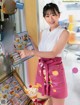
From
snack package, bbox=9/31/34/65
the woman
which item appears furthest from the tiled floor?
snack package, bbox=9/31/34/65

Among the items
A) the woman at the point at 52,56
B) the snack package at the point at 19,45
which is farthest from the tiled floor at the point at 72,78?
the snack package at the point at 19,45

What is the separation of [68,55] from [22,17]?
0.61 metres

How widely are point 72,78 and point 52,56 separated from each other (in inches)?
20.3

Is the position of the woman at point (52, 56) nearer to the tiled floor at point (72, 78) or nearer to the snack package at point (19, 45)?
the snack package at point (19, 45)

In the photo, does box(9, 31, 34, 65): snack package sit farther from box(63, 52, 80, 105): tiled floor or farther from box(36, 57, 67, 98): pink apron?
box(63, 52, 80, 105): tiled floor

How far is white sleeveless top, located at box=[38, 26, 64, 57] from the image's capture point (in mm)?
1721

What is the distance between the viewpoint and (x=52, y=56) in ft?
5.53

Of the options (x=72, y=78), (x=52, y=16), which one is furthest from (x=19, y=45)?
(x=72, y=78)

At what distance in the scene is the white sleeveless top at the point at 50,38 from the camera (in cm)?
172

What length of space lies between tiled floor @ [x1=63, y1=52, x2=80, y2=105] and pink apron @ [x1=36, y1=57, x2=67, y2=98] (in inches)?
10.8

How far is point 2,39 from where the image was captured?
5.64ft

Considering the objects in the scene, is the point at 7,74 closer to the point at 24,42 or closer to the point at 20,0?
the point at 24,42

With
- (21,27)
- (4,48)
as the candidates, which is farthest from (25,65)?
(4,48)

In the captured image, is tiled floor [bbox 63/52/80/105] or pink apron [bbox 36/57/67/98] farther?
tiled floor [bbox 63/52/80/105]
